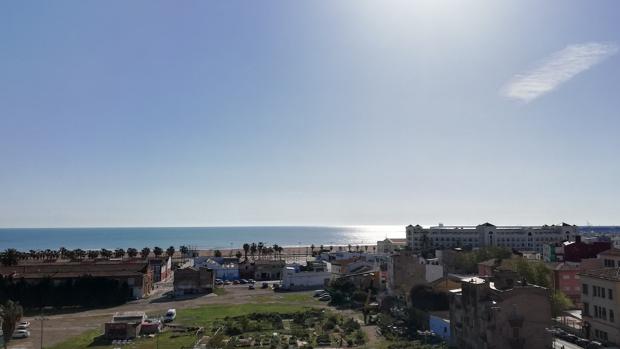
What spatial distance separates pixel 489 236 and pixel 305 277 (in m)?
83.3

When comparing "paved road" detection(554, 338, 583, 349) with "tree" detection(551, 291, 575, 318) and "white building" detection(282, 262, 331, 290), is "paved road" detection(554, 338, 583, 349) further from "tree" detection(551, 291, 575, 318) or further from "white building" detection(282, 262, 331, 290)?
"white building" detection(282, 262, 331, 290)

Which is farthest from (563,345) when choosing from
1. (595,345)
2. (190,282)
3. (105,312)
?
(190,282)

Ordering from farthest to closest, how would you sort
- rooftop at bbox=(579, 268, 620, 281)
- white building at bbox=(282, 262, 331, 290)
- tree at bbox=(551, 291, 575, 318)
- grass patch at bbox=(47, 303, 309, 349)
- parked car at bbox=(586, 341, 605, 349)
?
white building at bbox=(282, 262, 331, 290)
tree at bbox=(551, 291, 575, 318)
grass patch at bbox=(47, 303, 309, 349)
rooftop at bbox=(579, 268, 620, 281)
parked car at bbox=(586, 341, 605, 349)

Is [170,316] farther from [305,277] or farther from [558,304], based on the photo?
[558,304]

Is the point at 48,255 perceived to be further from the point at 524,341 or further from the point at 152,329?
the point at 524,341

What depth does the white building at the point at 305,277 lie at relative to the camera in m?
100

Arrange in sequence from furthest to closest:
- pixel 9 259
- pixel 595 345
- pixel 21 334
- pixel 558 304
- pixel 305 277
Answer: pixel 305 277, pixel 9 259, pixel 558 304, pixel 21 334, pixel 595 345

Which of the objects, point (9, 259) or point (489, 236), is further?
point (489, 236)

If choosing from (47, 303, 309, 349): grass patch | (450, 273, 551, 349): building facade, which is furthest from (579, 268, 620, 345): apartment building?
(47, 303, 309, 349): grass patch

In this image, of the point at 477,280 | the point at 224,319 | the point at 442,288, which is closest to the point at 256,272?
the point at 224,319

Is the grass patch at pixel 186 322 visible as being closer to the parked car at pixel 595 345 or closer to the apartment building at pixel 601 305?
the apartment building at pixel 601 305

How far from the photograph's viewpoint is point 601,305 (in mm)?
49156

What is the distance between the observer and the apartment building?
47.0 m

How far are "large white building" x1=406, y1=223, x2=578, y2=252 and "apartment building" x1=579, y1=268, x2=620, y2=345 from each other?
105528mm
